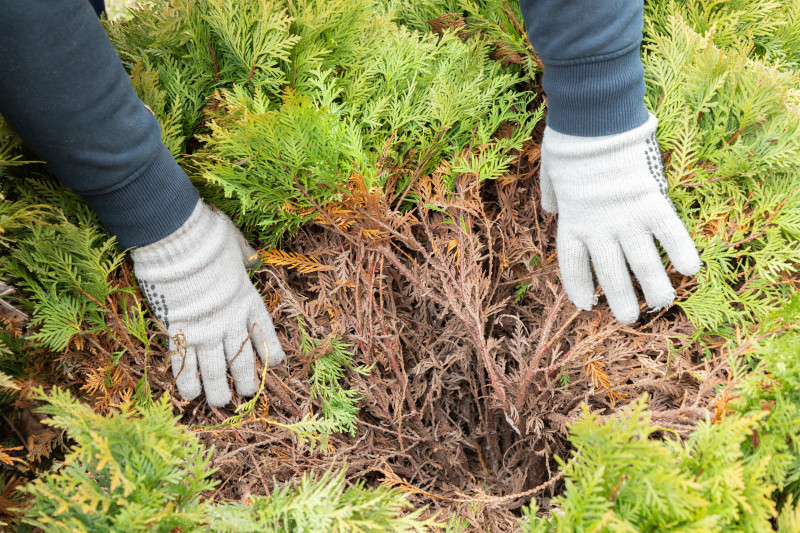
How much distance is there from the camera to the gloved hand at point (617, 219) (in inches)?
49.7

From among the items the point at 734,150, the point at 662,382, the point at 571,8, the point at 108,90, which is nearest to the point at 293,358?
the point at 108,90

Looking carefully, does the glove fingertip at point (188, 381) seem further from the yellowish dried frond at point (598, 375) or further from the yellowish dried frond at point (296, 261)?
the yellowish dried frond at point (598, 375)

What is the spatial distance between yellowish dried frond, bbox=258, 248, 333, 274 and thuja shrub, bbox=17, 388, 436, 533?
0.55 meters

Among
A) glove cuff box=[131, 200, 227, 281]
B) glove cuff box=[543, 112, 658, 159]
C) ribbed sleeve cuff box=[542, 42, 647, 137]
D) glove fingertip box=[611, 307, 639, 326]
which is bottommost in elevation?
glove fingertip box=[611, 307, 639, 326]

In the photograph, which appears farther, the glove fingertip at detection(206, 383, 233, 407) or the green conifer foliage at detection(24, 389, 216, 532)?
the glove fingertip at detection(206, 383, 233, 407)

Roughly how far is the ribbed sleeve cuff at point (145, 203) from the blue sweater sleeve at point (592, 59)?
100 cm

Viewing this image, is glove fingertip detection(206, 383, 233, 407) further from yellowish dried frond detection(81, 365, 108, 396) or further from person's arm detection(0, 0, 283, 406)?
yellowish dried frond detection(81, 365, 108, 396)

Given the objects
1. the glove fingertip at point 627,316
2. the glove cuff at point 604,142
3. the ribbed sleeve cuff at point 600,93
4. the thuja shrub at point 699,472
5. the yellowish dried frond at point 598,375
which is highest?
the ribbed sleeve cuff at point 600,93

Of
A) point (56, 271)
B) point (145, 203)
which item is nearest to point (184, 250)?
point (145, 203)

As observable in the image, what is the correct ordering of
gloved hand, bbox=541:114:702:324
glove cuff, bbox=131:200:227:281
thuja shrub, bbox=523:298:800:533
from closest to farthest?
thuja shrub, bbox=523:298:800:533 < gloved hand, bbox=541:114:702:324 < glove cuff, bbox=131:200:227:281

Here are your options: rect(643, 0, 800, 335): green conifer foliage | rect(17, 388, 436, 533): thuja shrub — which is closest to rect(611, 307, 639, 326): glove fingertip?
rect(643, 0, 800, 335): green conifer foliage

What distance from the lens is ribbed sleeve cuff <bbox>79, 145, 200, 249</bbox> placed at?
4.29ft

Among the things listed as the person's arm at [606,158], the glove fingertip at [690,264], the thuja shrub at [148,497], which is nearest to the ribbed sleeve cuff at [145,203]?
the thuja shrub at [148,497]

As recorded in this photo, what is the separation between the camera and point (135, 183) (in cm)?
131
